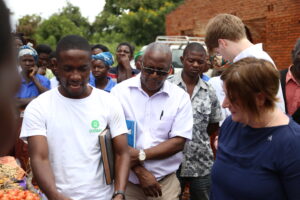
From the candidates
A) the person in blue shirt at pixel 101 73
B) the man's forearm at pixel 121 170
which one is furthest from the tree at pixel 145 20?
the man's forearm at pixel 121 170

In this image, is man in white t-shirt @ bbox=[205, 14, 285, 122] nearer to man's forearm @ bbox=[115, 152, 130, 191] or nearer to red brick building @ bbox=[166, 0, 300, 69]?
man's forearm @ bbox=[115, 152, 130, 191]

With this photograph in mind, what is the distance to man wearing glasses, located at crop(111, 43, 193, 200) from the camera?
318cm

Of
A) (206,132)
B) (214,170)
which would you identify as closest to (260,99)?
(214,170)

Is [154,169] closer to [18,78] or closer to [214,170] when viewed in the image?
[214,170]

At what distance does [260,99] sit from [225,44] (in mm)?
Result: 1250

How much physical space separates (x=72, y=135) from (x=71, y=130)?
3 centimetres

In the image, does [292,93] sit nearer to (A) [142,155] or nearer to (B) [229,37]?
(B) [229,37]

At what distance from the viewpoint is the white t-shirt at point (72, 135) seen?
8.12ft

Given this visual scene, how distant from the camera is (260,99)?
7.07 feet

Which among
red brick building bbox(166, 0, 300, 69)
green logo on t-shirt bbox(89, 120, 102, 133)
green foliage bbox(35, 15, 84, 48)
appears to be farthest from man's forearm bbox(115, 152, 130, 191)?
green foliage bbox(35, 15, 84, 48)

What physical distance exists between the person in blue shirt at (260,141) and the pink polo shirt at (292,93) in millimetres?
1827

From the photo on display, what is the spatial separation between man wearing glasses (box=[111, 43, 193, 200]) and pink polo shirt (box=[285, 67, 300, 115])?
49.8 inches

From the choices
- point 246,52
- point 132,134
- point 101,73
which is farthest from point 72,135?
point 101,73

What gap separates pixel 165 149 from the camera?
3.16m
